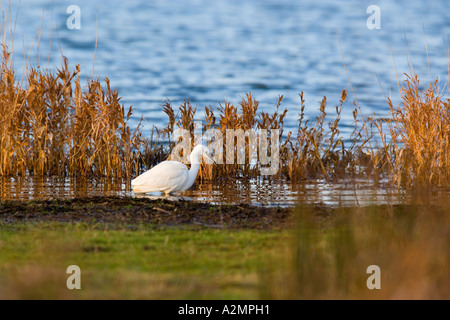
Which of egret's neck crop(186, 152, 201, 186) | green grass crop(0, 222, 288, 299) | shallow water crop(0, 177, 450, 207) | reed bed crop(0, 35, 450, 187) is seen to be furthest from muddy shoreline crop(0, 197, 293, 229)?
reed bed crop(0, 35, 450, 187)

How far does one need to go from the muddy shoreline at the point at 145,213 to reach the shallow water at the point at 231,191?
922mm

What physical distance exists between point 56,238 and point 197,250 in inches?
57.1

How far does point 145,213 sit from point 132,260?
2449 mm

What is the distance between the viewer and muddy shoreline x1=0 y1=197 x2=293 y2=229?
23.9 ft

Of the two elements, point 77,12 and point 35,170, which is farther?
point 35,170

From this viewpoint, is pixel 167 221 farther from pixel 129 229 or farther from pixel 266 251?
pixel 266 251

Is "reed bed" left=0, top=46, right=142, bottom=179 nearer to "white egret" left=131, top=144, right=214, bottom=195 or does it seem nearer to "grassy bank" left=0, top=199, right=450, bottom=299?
"white egret" left=131, top=144, right=214, bottom=195

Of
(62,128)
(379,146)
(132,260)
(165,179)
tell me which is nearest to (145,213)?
(132,260)

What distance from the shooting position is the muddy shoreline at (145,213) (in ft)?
23.9

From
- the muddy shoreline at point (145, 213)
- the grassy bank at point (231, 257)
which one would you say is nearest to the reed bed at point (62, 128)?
the muddy shoreline at point (145, 213)

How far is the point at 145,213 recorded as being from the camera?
305 inches

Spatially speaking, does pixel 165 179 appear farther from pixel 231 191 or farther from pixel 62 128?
pixel 62 128

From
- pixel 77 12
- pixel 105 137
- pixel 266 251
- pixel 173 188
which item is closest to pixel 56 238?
pixel 266 251

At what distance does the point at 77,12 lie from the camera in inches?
424
